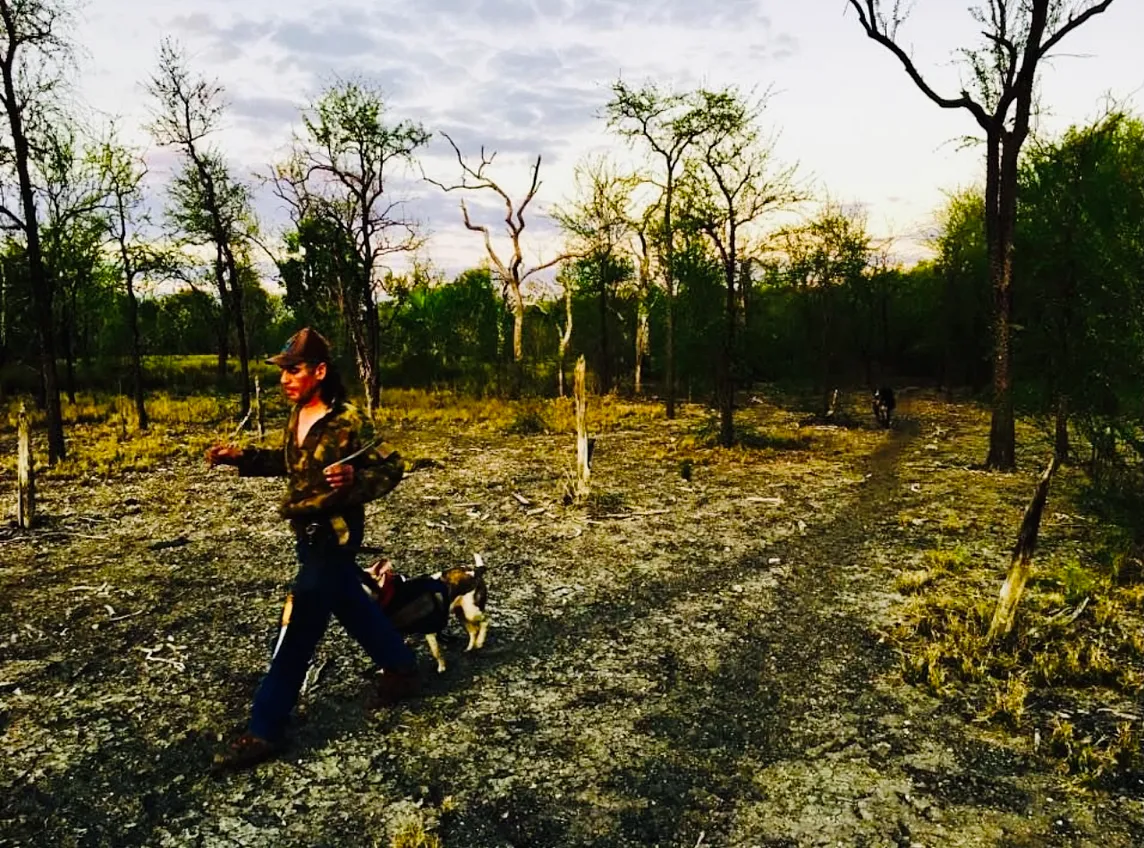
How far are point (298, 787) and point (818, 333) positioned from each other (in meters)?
36.6

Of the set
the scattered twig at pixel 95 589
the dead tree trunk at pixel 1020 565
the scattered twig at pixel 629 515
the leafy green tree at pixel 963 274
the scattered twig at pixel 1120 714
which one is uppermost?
the leafy green tree at pixel 963 274

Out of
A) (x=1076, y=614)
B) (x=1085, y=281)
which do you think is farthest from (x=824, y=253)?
(x=1076, y=614)

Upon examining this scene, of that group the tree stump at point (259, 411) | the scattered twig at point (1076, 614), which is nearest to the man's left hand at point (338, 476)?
the scattered twig at point (1076, 614)

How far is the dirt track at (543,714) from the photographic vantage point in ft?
12.8

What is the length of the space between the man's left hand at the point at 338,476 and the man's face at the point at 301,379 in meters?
0.57

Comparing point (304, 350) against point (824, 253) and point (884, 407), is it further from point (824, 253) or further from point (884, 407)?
point (824, 253)

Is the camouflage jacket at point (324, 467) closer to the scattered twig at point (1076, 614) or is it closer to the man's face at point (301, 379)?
the man's face at point (301, 379)

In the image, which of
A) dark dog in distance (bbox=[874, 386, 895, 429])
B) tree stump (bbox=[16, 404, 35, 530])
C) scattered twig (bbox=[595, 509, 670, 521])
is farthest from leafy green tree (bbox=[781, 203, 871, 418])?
tree stump (bbox=[16, 404, 35, 530])

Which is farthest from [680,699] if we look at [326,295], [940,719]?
[326,295]

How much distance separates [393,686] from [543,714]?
3.59ft

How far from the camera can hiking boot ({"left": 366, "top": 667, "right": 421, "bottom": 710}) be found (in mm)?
5047

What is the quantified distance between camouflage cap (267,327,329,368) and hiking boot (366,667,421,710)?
226 centimetres

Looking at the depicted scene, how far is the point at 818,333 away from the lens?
37.1 metres

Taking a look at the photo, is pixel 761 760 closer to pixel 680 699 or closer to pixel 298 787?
pixel 680 699
